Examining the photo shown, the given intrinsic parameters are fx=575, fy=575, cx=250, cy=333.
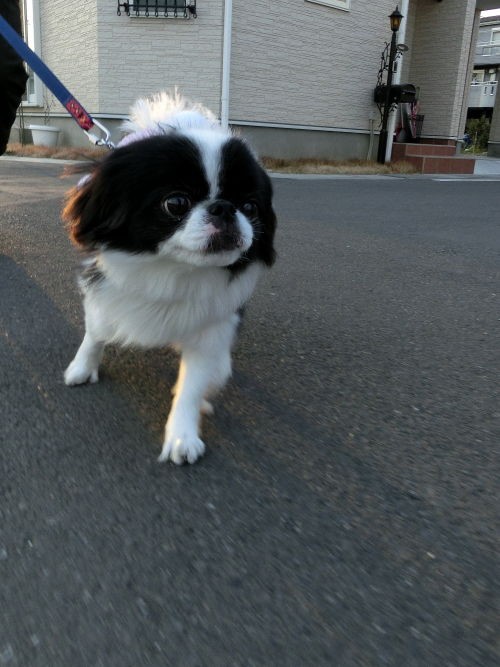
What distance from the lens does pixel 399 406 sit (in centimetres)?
208

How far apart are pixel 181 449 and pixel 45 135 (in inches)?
525

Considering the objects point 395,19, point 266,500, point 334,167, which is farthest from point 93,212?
point 395,19

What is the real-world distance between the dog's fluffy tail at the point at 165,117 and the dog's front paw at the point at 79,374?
32.4 inches

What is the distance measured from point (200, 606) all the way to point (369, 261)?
342 centimetres

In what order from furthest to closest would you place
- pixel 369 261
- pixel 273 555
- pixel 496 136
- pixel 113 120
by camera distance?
1. pixel 496 136
2. pixel 113 120
3. pixel 369 261
4. pixel 273 555

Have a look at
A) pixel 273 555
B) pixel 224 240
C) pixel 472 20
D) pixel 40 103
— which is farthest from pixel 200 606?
pixel 472 20

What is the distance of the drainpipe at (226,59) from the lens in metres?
11.7

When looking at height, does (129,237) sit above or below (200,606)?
above

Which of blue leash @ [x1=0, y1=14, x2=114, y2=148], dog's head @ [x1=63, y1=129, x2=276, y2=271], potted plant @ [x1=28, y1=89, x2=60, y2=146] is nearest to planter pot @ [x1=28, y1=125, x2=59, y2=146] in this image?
potted plant @ [x1=28, y1=89, x2=60, y2=146]

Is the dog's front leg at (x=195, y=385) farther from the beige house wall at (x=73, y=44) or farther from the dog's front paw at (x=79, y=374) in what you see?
the beige house wall at (x=73, y=44)

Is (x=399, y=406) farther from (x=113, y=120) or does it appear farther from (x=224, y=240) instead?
(x=113, y=120)

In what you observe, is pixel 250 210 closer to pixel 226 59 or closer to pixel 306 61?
pixel 226 59

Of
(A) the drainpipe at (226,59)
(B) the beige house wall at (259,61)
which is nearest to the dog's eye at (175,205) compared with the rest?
(A) the drainpipe at (226,59)

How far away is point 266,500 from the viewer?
151cm
